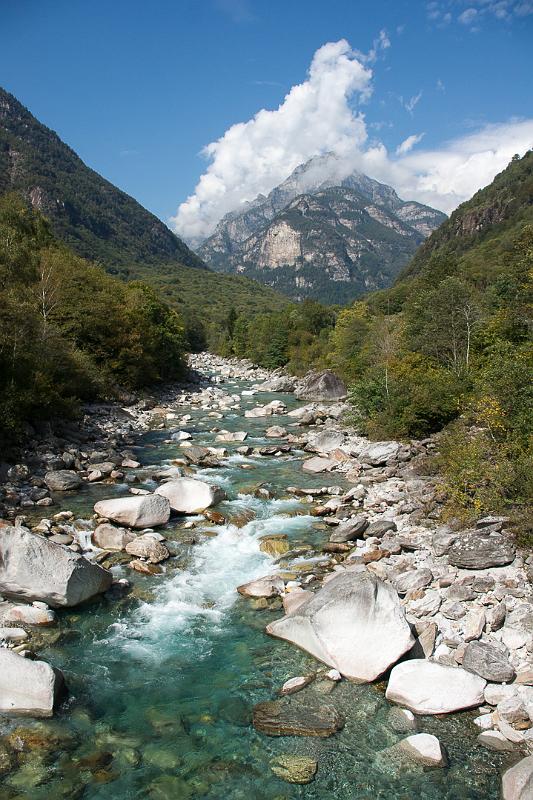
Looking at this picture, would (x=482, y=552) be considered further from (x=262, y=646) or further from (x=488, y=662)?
(x=262, y=646)

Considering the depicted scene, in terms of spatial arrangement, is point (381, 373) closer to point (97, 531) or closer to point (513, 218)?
point (97, 531)

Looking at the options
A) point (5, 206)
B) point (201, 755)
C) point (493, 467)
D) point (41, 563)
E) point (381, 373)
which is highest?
point (5, 206)

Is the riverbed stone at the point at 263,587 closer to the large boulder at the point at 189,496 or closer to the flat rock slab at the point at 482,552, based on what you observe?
the flat rock slab at the point at 482,552

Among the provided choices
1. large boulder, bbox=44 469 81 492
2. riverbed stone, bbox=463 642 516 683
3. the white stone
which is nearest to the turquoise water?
the white stone

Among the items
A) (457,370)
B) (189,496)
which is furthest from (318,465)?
(457,370)

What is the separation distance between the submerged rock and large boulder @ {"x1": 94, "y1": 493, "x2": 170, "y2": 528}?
929 centimetres

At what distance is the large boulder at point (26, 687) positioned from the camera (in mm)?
8250

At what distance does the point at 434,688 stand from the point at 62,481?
15364 mm

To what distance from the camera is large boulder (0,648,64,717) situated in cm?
825

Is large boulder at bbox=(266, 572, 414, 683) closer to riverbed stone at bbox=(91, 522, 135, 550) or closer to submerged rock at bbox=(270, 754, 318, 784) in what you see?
submerged rock at bbox=(270, 754, 318, 784)

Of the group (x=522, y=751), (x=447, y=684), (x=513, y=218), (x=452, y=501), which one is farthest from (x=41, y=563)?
(x=513, y=218)

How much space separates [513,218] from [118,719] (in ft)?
500

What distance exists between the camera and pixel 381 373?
30797 mm

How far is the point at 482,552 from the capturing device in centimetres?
1207
